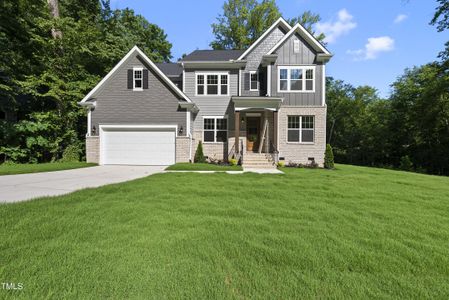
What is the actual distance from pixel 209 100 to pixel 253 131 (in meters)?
3.73

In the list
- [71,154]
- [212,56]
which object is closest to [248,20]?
[212,56]

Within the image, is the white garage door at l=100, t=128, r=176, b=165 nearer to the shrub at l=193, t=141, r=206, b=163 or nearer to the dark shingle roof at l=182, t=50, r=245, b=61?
the shrub at l=193, t=141, r=206, b=163

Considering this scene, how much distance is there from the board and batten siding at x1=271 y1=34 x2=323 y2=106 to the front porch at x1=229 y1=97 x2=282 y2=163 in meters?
1.52

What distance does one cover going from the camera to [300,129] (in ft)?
51.3

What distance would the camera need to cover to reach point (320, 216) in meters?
4.54

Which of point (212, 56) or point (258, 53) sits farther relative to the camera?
point (212, 56)

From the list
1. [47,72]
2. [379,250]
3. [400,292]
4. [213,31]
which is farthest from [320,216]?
[213,31]

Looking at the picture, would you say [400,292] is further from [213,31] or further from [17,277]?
[213,31]

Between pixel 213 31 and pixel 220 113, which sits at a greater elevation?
pixel 213 31

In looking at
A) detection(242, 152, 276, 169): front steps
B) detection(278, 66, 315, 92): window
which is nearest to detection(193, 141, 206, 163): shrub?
detection(242, 152, 276, 169): front steps

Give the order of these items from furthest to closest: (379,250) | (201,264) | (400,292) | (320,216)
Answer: (320,216) → (379,250) → (201,264) → (400,292)

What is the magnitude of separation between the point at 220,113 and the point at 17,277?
14470 millimetres

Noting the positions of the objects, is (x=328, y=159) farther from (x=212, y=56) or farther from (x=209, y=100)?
(x=212, y=56)

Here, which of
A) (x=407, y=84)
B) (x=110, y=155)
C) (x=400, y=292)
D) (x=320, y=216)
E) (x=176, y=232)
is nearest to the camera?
(x=400, y=292)
